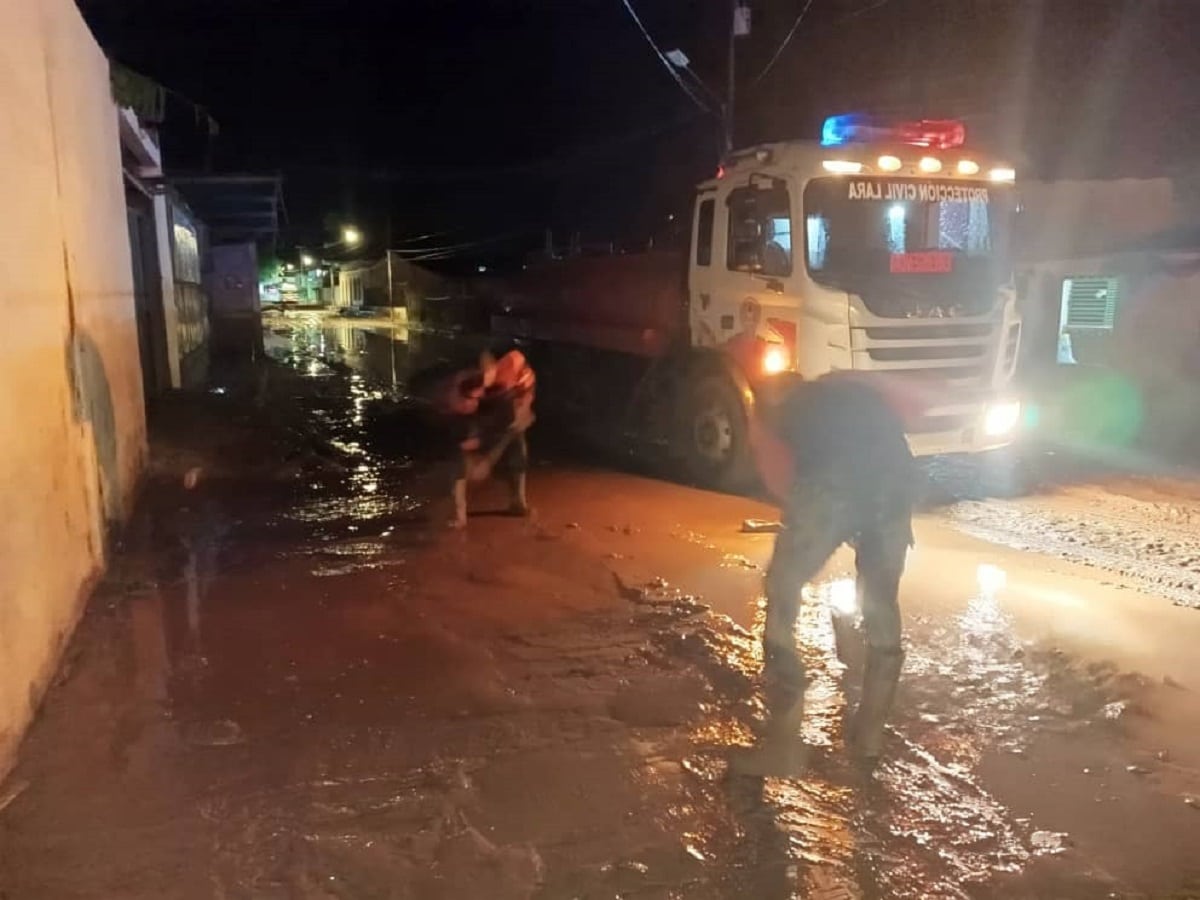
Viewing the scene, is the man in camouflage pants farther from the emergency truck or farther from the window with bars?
the window with bars

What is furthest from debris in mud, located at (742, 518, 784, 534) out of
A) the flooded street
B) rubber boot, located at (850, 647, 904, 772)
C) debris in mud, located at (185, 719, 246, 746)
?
debris in mud, located at (185, 719, 246, 746)

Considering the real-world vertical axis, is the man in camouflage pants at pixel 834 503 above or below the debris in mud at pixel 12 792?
above

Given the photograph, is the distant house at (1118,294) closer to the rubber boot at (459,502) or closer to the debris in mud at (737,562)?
the debris in mud at (737,562)

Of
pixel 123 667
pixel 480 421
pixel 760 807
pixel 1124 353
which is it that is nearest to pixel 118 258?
pixel 480 421

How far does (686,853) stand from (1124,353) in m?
13.8

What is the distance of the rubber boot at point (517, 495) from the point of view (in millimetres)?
8094

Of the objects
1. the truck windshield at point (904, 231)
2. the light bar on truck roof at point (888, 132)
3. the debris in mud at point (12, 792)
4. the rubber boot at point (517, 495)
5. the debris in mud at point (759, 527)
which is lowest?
the debris in mud at point (12, 792)

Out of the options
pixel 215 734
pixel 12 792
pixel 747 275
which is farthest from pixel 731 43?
pixel 12 792

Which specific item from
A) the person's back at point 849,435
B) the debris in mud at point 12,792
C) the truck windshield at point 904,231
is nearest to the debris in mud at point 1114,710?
the person's back at point 849,435

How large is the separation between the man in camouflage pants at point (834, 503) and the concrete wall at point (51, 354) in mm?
3278

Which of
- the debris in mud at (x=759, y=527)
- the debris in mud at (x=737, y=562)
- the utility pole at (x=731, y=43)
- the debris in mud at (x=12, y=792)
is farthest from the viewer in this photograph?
the utility pole at (x=731, y=43)

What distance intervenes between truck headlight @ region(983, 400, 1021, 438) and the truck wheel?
6.67 ft

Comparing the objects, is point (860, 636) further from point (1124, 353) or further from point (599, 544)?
point (1124, 353)

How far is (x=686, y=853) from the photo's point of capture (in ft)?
11.0
